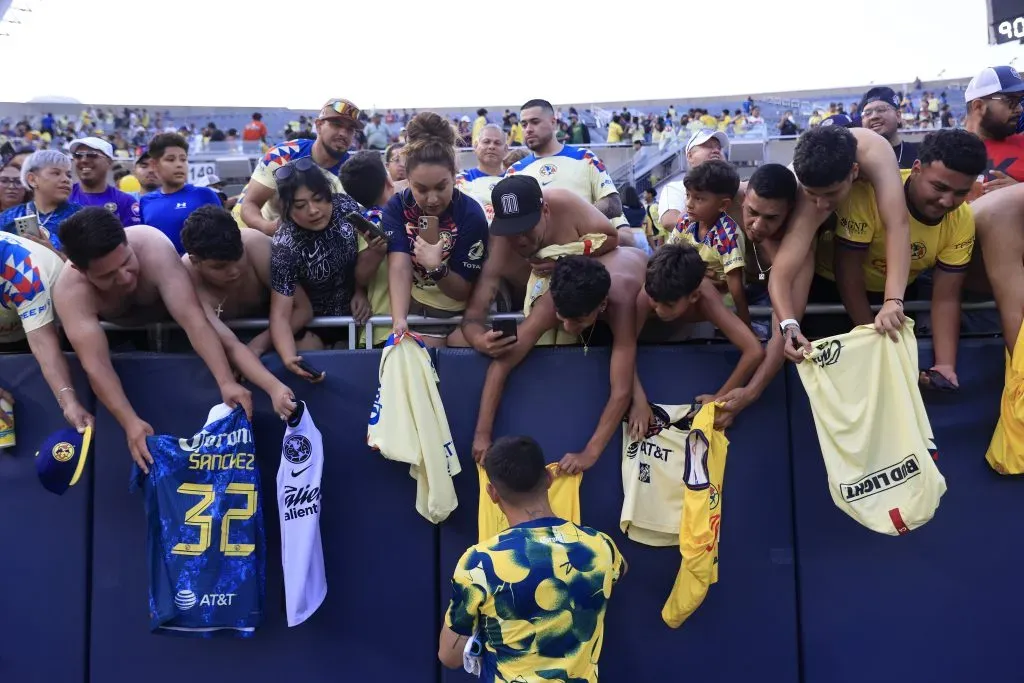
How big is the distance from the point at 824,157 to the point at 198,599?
3571 mm

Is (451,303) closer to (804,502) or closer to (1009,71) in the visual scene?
(804,502)

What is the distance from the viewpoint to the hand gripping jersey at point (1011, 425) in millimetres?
3838

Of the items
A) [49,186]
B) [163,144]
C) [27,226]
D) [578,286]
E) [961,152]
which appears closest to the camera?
[578,286]

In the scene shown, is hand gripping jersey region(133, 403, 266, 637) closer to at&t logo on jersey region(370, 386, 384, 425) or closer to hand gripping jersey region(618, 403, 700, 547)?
at&t logo on jersey region(370, 386, 384, 425)

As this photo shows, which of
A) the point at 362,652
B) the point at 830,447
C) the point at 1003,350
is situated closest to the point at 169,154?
the point at 362,652

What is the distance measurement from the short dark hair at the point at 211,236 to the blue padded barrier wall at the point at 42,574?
0.96 m

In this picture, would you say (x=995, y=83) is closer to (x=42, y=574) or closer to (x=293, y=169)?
(x=293, y=169)

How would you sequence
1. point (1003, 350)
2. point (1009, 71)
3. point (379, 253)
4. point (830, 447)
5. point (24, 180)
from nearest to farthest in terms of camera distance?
point (830, 447)
point (1003, 350)
point (379, 253)
point (1009, 71)
point (24, 180)

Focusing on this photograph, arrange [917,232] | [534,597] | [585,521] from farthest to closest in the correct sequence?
[585,521] < [917,232] < [534,597]

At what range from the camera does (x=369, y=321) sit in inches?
168

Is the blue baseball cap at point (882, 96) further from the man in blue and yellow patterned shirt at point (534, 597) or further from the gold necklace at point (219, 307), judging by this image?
the gold necklace at point (219, 307)

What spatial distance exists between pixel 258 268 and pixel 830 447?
3006 millimetres

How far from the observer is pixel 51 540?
→ 4211 millimetres

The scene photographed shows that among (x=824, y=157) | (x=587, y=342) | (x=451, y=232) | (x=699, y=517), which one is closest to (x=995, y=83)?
(x=824, y=157)
